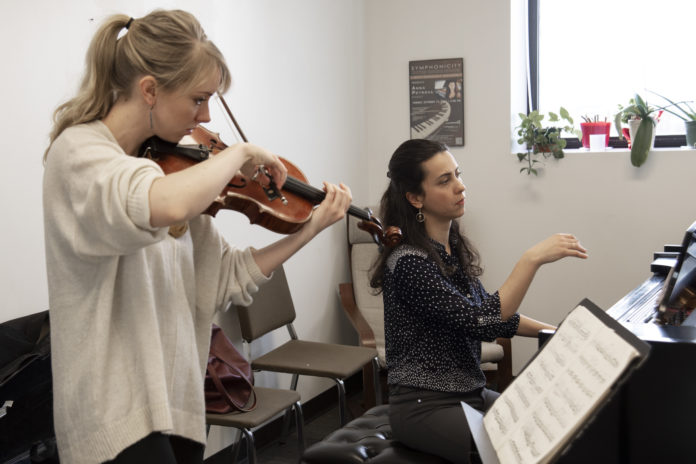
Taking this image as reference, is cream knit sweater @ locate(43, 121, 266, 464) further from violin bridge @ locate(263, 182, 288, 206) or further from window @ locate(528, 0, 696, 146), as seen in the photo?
window @ locate(528, 0, 696, 146)

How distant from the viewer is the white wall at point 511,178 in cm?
366

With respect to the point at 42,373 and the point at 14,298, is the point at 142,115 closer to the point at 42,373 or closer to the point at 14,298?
the point at 42,373

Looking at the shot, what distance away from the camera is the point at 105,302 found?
1.26 meters

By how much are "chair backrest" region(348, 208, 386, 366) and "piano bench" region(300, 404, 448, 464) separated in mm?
1561

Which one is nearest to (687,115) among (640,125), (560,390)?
(640,125)

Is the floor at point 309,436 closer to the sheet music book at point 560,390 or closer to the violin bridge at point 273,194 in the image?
the violin bridge at point 273,194

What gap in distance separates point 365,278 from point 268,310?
81 centimetres

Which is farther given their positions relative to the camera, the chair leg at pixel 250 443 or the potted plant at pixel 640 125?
the potted plant at pixel 640 125

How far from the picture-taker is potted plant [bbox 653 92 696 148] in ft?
11.8

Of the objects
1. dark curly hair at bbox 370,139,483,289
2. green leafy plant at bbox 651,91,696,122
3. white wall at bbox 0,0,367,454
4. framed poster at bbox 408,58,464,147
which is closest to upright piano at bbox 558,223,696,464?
dark curly hair at bbox 370,139,483,289

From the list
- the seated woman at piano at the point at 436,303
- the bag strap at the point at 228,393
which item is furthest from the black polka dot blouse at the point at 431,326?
the bag strap at the point at 228,393

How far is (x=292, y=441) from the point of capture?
11.3 feet

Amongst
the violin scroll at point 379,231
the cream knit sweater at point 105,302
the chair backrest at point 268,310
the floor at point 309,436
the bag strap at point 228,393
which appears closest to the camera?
the cream knit sweater at point 105,302

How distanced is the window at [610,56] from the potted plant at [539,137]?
0.28m
